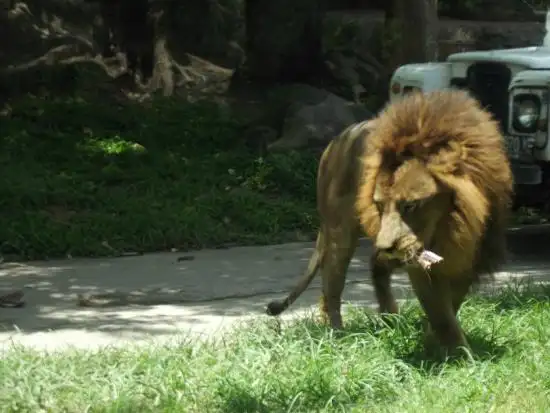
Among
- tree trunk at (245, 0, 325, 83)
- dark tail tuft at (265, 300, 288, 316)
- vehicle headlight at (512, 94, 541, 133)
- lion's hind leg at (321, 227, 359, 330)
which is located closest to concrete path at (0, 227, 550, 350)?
dark tail tuft at (265, 300, 288, 316)

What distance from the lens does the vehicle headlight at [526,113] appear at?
355 inches

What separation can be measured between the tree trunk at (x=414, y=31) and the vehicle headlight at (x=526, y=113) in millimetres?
4778

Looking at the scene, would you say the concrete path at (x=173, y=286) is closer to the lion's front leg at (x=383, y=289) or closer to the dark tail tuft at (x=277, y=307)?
the dark tail tuft at (x=277, y=307)

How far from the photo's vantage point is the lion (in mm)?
5586

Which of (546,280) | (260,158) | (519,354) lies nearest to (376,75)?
(260,158)

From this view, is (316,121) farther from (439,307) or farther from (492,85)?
(439,307)

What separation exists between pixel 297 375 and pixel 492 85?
4917 mm

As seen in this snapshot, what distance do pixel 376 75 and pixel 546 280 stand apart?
8814mm

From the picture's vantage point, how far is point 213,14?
17391 mm

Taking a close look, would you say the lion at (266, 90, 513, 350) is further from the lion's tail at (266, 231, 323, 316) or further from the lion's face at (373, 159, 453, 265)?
the lion's tail at (266, 231, 323, 316)

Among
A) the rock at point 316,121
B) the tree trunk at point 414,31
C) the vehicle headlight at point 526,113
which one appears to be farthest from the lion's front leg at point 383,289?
the tree trunk at point 414,31

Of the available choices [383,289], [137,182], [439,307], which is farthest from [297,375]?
[137,182]

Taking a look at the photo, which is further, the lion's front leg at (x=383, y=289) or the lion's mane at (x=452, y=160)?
the lion's front leg at (x=383, y=289)

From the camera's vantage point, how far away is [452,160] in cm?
566
